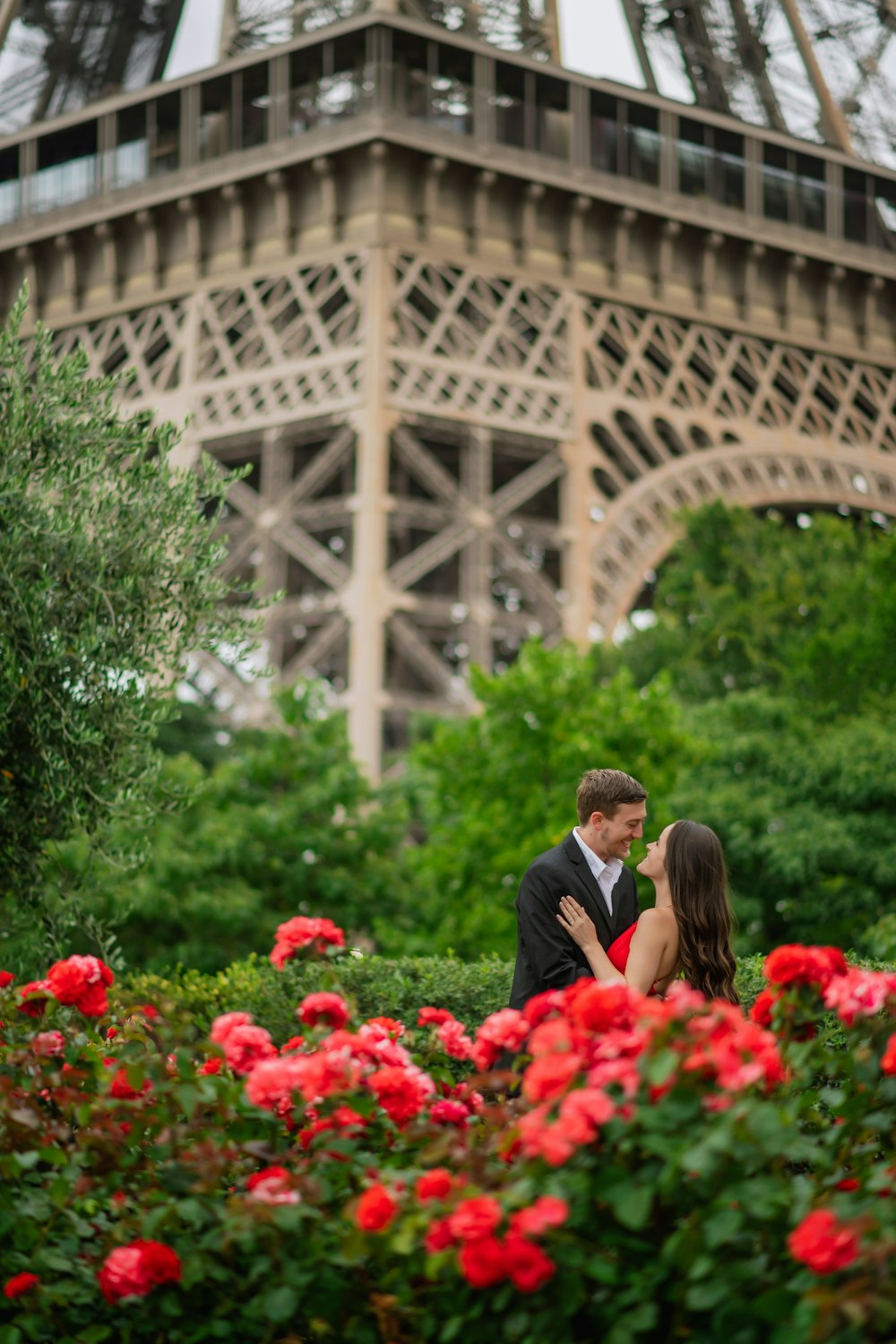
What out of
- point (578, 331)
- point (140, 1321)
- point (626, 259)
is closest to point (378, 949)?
point (578, 331)

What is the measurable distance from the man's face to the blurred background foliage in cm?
1108

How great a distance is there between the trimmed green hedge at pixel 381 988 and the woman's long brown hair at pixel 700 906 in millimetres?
3145

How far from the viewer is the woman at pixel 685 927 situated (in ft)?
19.0

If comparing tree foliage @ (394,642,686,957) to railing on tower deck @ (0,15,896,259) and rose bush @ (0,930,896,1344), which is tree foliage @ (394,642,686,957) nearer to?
railing on tower deck @ (0,15,896,259)

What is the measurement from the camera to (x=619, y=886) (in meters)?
6.42

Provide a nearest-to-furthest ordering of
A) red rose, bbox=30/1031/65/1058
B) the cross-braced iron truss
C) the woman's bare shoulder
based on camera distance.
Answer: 1. red rose, bbox=30/1031/65/1058
2. the woman's bare shoulder
3. the cross-braced iron truss

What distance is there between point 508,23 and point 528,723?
16247 mm

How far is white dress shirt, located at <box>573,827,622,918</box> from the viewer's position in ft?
20.4

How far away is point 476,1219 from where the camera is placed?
3648 millimetres

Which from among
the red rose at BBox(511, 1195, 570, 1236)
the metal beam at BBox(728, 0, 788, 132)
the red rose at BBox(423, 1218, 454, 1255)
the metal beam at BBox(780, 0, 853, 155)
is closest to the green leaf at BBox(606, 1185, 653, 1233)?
the red rose at BBox(511, 1195, 570, 1236)

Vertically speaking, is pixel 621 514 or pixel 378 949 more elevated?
pixel 621 514

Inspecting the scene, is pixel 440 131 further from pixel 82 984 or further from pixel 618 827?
pixel 82 984

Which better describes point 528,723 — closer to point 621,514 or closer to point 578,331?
point 621,514

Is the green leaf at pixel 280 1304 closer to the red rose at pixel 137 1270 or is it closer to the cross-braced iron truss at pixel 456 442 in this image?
the red rose at pixel 137 1270
